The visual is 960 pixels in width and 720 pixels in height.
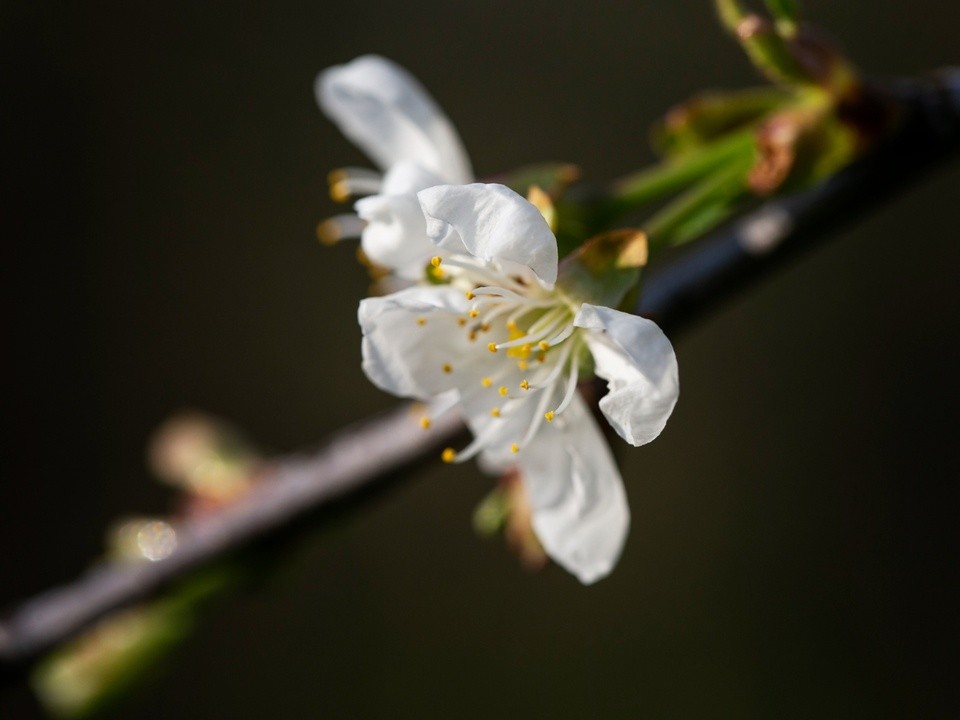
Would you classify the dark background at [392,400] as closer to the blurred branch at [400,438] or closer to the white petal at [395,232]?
the blurred branch at [400,438]

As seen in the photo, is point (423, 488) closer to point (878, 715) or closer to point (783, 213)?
point (878, 715)

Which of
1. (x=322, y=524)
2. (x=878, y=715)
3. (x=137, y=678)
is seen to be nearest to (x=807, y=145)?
(x=322, y=524)

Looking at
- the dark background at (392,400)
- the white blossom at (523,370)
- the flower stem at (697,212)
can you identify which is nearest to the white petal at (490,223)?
the white blossom at (523,370)

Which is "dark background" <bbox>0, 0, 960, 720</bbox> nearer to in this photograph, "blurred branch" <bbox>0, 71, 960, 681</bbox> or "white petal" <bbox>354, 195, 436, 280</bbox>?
"blurred branch" <bbox>0, 71, 960, 681</bbox>

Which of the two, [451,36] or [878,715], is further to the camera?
[451,36]

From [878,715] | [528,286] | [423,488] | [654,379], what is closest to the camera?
[654,379]
